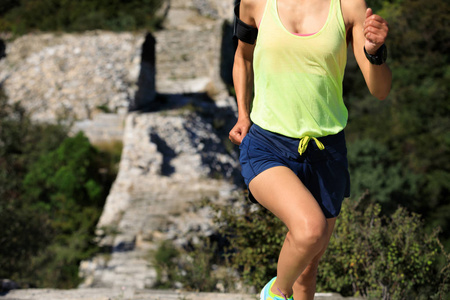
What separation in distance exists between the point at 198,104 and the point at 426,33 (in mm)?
12058

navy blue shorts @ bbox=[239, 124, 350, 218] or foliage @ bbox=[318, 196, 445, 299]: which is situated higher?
navy blue shorts @ bbox=[239, 124, 350, 218]

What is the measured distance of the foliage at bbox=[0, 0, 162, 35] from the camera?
638 inches

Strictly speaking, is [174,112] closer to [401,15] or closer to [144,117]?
[144,117]

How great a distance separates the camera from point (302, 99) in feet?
5.73

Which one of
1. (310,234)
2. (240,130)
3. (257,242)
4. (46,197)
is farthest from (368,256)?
(46,197)

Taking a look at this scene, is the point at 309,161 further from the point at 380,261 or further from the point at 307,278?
the point at 380,261

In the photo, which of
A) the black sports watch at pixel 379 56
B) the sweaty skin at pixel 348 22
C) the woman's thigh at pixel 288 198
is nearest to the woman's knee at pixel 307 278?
the woman's thigh at pixel 288 198

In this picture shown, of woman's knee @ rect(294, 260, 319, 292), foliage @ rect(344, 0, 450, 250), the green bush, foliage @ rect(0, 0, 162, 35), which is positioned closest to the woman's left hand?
woman's knee @ rect(294, 260, 319, 292)

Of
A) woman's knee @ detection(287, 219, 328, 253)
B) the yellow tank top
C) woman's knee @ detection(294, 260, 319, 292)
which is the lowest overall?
woman's knee @ detection(294, 260, 319, 292)

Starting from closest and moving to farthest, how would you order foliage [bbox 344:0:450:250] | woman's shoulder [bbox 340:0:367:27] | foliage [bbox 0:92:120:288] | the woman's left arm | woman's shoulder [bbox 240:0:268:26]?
the woman's left arm < woman's shoulder [bbox 340:0:367:27] < woman's shoulder [bbox 240:0:268:26] < foliage [bbox 0:92:120:288] < foliage [bbox 344:0:450:250]

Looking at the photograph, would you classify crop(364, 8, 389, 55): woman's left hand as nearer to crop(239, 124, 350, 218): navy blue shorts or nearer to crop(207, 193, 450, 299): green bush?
crop(239, 124, 350, 218): navy blue shorts

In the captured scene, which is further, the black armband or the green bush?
the green bush

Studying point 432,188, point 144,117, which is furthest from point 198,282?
point 432,188

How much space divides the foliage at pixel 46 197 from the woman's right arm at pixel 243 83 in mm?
3994
